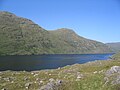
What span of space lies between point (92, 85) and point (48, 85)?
6.84 meters

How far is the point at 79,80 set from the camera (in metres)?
35.1

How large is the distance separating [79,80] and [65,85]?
2540mm

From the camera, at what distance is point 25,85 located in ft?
122

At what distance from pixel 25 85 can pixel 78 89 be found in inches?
391

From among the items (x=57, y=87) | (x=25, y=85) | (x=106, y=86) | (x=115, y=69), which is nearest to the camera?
(x=106, y=86)

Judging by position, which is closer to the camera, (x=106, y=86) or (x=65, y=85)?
(x=106, y=86)

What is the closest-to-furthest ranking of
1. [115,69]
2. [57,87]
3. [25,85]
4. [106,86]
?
[106,86], [57,87], [25,85], [115,69]

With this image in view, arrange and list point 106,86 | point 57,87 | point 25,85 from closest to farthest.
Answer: point 106,86 → point 57,87 → point 25,85

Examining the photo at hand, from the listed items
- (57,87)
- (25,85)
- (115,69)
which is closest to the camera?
(57,87)

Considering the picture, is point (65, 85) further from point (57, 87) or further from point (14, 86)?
point (14, 86)

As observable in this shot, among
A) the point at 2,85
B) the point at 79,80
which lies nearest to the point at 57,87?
the point at 79,80

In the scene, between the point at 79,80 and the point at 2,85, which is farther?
the point at 2,85

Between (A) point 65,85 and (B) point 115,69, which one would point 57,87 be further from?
(B) point 115,69

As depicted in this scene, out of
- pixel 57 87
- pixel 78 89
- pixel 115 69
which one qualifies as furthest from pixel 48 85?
pixel 115 69
